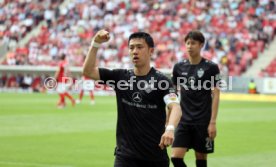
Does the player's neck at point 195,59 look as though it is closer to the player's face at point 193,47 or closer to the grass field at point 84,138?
the player's face at point 193,47

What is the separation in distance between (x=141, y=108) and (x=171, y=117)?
38cm

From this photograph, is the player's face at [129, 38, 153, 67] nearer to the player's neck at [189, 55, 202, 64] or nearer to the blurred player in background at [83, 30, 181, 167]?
the blurred player in background at [83, 30, 181, 167]

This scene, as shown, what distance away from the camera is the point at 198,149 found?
1032 cm

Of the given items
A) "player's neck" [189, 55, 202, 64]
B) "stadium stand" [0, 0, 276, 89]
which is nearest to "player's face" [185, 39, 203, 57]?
"player's neck" [189, 55, 202, 64]

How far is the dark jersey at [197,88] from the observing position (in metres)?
10.3

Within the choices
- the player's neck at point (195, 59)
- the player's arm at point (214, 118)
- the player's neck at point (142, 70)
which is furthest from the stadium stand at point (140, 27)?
the player's neck at point (142, 70)

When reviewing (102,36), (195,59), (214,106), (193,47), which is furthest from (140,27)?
(102,36)

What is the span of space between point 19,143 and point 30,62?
3160cm

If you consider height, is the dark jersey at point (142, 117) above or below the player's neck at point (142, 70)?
below

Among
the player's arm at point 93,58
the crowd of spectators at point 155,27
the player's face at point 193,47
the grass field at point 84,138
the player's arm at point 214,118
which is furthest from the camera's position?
the crowd of spectators at point 155,27

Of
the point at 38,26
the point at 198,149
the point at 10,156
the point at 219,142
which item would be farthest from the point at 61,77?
the point at 38,26

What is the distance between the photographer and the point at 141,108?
7.52 m

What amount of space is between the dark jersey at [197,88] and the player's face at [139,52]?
2976 millimetres

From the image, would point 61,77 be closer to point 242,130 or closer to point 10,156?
point 242,130
